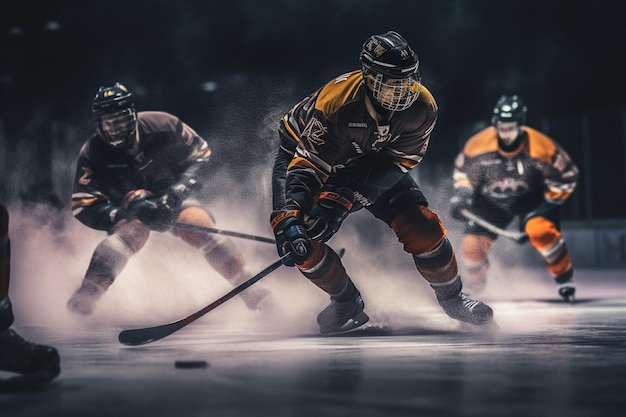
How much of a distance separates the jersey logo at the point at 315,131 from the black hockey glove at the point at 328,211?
249 millimetres

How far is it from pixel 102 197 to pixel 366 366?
3011 millimetres

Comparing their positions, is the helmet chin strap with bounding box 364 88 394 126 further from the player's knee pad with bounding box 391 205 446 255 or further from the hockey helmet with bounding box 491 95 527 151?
the hockey helmet with bounding box 491 95 527 151

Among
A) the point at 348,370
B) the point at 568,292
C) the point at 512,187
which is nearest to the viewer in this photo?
the point at 348,370

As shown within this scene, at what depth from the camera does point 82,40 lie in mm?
12977

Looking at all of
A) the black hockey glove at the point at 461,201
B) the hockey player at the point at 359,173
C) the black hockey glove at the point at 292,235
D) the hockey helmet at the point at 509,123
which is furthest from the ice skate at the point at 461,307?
the hockey helmet at the point at 509,123

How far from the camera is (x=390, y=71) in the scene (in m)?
4.26

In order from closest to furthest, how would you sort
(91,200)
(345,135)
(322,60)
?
A: (345,135), (91,200), (322,60)

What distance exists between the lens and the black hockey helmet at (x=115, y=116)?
600 centimetres

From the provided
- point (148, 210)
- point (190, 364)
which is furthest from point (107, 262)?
point (190, 364)

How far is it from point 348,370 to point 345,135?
1292mm

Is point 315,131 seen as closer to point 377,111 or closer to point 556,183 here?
point 377,111

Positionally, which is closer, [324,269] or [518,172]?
[324,269]

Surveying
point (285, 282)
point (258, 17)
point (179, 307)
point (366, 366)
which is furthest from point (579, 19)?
point (366, 366)

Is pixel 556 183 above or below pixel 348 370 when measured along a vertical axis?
above
